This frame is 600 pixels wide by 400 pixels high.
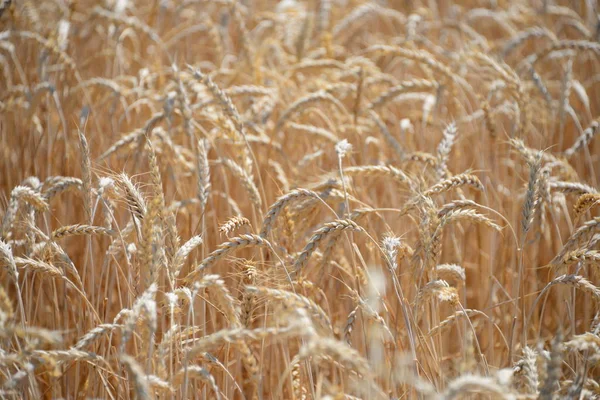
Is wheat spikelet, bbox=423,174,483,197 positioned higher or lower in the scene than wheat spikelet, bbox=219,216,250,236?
higher

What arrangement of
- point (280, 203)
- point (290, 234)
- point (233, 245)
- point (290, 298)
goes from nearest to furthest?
point (290, 298)
point (233, 245)
point (280, 203)
point (290, 234)

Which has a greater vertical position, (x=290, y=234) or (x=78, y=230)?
(x=78, y=230)

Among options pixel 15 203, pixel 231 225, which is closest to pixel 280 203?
pixel 231 225

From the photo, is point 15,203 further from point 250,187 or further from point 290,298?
point 290,298

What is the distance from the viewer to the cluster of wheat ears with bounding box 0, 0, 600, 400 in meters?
1.44

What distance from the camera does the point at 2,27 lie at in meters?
3.82

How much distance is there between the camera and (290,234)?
1.90 meters

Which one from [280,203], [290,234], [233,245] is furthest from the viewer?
[290,234]

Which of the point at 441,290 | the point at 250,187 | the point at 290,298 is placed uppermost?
the point at 250,187

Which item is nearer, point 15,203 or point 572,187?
point 15,203

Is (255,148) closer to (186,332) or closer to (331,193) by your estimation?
(331,193)

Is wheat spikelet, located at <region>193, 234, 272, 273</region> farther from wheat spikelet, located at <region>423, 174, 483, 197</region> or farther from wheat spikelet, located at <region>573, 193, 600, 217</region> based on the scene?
wheat spikelet, located at <region>573, 193, 600, 217</region>

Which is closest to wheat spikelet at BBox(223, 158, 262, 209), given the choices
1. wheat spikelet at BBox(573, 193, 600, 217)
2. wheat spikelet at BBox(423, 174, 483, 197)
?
wheat spikelet at BBox(423, 174, 483, 197)

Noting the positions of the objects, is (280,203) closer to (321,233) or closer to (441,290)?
(321,233)
